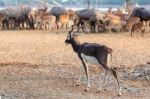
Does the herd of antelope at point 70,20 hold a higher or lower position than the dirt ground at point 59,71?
lower

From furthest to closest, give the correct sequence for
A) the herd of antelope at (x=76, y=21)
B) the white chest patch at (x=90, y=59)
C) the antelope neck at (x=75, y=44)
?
the herd of antelope at (x=76, y=21) → the antelope neck at (x=75, y=44) → the white chest patch at (x=90, y=59)

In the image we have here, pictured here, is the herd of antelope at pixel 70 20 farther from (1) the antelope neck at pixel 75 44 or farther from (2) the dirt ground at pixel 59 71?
(1) the antelope neck at pixel 75 44

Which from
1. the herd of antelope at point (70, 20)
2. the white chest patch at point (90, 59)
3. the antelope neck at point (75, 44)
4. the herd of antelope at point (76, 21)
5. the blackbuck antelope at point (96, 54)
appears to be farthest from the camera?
the herd of antelope at point (76, 21)

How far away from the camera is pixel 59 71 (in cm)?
1590

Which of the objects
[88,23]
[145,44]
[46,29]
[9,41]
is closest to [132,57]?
[145,44]

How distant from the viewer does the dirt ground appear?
502 inches

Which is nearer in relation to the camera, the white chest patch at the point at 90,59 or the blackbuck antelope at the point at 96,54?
the blackbuck antelope at the point at 96,54

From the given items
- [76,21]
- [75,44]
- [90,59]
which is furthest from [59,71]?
Result: [76,21]

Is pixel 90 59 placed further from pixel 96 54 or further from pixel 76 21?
pixel 76 21

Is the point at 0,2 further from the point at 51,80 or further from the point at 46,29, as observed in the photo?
the point at 51,80

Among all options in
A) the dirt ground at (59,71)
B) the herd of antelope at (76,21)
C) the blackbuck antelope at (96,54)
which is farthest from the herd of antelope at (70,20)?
the blackbuck antelope at (96,54)

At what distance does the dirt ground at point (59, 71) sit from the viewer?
41.8 ft

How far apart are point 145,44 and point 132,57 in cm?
469

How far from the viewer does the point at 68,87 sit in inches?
530
